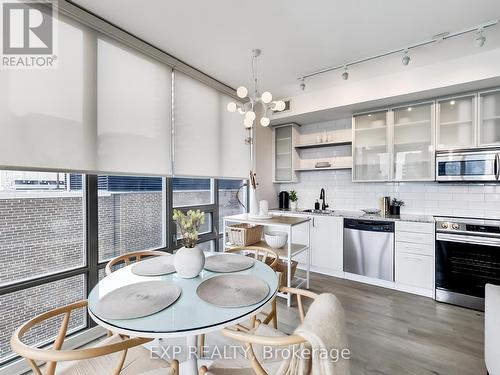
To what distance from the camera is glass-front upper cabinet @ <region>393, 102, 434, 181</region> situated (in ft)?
9.92

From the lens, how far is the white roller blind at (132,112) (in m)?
2.06

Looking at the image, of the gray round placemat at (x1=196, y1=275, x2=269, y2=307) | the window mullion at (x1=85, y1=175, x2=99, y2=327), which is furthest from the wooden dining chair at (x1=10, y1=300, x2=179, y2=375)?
the window mullion at (x1=85, y1=175, x2=99, y2=327)

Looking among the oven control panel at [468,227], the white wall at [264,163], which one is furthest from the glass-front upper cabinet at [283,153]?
the oven control panel at [468,227]

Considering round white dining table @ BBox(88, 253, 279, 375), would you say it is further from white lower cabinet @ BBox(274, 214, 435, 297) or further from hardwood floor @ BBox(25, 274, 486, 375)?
white lower cabinet @ BBox(274, 214, 435, 297)

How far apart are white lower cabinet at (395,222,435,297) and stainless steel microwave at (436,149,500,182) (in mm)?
686

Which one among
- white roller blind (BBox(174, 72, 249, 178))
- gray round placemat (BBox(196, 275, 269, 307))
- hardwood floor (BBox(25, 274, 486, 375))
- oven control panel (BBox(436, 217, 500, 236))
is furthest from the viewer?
white roller blind (BBox(174, 72, 249, 178))

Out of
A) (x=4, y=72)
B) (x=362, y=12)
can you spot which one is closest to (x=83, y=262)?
(x=4, y=72)

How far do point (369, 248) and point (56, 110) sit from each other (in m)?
3.64

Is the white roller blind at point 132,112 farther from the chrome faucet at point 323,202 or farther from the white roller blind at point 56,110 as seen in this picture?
the chrome faucet at point 323,202

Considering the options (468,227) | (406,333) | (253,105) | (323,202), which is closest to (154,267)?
(253,105)

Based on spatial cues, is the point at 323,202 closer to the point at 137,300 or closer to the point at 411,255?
the point at 411,255

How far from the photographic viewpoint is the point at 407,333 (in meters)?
2.13

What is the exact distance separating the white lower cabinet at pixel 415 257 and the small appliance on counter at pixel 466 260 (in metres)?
0.08

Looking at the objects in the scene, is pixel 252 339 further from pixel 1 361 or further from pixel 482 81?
pixel 482 81
